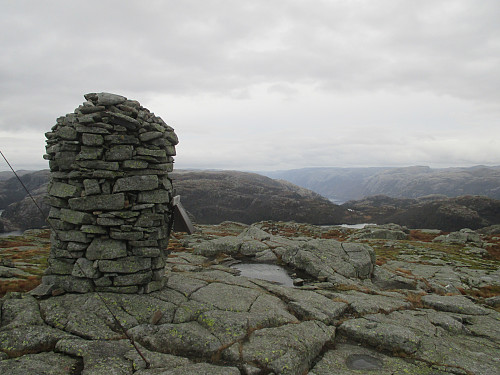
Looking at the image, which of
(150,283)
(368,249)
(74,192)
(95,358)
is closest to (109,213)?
(74,192)

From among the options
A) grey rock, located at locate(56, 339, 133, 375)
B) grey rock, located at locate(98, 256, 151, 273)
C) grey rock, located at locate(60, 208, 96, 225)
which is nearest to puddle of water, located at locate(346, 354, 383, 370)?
grey rock, located at locate(56, 339, 133, 375)

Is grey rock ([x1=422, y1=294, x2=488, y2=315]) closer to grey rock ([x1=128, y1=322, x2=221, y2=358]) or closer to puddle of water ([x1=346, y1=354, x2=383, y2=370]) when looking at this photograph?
puddle of water ([x1=346, y1=354, x2=383, y2=370])

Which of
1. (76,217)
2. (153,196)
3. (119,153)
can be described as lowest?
(76,217)

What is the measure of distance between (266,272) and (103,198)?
16.9 meters

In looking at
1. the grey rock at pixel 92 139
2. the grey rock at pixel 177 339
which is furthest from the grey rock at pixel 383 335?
the grey rock at pixel 92 139

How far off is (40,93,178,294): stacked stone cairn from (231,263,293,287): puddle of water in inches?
460

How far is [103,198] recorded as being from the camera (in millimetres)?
14305

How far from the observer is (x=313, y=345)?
504 inches

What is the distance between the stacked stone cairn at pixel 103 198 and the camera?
14.2m

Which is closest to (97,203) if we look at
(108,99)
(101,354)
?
(108,99)

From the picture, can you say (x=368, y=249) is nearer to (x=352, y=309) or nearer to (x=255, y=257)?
(x=255, y=257)

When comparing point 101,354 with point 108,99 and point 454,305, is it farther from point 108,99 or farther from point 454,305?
point 454,305

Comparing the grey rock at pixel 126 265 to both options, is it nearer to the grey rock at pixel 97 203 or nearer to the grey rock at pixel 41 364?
the grey rock at pixel 97 203

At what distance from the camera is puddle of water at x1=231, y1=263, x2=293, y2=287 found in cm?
2448
